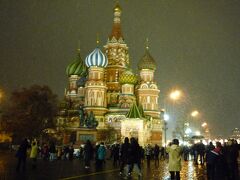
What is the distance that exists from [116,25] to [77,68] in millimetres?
14504

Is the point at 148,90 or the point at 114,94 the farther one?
the point at 114,94

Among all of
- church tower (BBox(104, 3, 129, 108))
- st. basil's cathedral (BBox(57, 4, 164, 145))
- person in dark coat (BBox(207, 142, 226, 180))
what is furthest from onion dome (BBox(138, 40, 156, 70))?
person in dark coat (BBox(207, 142, 226, 180))

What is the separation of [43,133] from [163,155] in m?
18.1

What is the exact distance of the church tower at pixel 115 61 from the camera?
78.1 metres

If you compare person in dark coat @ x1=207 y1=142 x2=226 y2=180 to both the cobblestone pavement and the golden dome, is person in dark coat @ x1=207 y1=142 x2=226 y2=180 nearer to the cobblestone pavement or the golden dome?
the cobblestone pavement

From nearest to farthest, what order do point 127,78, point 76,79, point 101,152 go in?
point 101,152
point 127,78
point 76,79

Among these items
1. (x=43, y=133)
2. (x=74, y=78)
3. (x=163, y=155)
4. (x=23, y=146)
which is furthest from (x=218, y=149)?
(x=74, y=78)

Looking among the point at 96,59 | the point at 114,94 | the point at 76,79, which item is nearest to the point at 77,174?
the point at 96,59

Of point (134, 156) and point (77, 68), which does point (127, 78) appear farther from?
point (134, 156)

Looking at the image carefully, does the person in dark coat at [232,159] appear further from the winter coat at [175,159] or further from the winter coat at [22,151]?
the winter coat at [22,151]

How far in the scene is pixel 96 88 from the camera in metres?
72.9

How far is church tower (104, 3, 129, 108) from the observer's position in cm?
7806

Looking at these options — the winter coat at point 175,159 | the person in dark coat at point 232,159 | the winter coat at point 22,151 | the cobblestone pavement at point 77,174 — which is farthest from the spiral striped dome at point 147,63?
the winter coat at point 175,159

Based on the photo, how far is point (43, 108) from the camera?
157 feet
